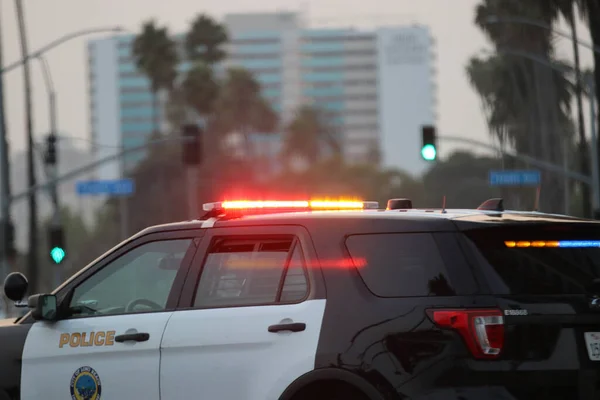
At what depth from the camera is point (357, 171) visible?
18512cm

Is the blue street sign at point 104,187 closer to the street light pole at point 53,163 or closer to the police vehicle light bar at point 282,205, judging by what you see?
the street light pole at point 53,163

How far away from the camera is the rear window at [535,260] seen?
6.44 m

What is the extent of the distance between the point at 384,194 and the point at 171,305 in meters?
180

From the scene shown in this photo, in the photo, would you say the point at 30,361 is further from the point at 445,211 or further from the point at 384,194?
the point at 384,194

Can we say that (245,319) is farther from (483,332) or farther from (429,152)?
(429,152)

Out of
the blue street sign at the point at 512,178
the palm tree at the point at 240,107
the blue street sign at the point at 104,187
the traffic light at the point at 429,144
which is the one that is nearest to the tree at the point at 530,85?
the blue street sign at the point at 104,187

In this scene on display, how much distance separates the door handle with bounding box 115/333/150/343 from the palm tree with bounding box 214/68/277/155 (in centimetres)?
14527

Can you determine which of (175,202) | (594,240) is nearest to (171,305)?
(594,240)

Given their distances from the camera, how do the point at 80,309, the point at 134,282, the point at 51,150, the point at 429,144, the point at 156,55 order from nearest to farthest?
the point at 134,282
the point at 80,309
the point at 429,144
the point at 51,150
the point at 156,55

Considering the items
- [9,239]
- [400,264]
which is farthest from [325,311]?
[9,239]

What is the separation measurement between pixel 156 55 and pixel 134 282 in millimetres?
104823

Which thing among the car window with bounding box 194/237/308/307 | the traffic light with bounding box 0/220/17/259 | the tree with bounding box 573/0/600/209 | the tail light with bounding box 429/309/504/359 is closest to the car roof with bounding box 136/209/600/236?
the car window with bounding box 194/237/308/307

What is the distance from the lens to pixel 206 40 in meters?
111

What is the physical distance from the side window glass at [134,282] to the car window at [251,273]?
0.71 feet
